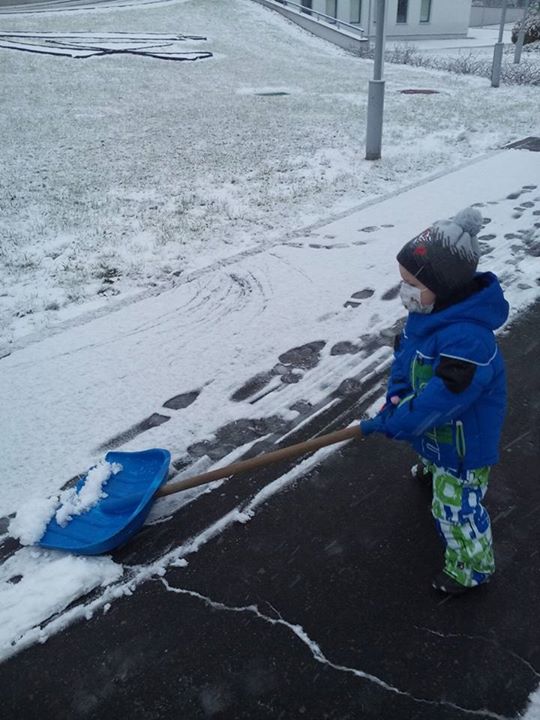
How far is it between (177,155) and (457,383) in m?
7.40

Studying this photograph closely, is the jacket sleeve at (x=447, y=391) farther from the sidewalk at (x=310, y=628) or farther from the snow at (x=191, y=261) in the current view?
the snow at (x=191, y=261)

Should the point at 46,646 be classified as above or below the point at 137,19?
below

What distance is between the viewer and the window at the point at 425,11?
100ft

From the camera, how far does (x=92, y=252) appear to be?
5.40m

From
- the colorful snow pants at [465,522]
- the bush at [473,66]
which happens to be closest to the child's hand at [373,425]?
the colorful snow pants at [465,522]

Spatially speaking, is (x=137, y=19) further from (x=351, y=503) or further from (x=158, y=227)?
(x=351, y=503)

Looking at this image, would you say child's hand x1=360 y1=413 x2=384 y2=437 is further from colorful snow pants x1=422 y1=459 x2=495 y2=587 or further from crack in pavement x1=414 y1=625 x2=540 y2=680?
crack in pavement x1=414 y1=625 x2=540 y2=680

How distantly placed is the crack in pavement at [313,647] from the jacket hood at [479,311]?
1166mm

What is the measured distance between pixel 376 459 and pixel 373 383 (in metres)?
0.69

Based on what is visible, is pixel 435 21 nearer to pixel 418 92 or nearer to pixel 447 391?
pixel 418 92

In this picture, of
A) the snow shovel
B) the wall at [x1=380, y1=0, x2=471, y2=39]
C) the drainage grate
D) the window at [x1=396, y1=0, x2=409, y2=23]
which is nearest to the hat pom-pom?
the snow shovel

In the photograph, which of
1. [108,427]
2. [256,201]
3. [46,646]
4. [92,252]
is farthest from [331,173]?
[46,646]

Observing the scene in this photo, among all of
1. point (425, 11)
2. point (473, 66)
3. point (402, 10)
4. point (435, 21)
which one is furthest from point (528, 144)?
point (425, 11)

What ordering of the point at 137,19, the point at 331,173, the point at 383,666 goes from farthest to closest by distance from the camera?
the point at 137,19 → the point at 331,173 → the point at 383,666
